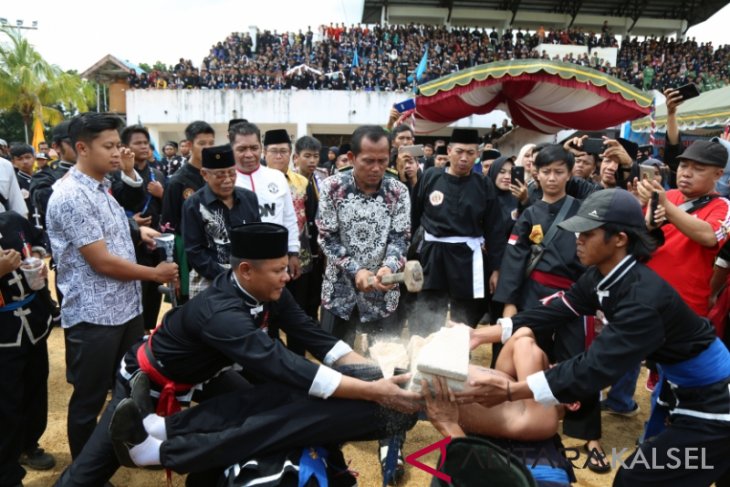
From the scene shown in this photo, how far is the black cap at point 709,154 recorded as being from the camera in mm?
2816

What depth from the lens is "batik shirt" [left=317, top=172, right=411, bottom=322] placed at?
3326mm

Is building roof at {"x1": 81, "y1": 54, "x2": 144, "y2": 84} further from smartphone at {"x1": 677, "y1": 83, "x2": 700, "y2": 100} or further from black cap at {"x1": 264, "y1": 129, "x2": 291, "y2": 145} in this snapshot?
smartphone at {"x1": 677, "y1": 83, "x2": 700, "y2": 100}

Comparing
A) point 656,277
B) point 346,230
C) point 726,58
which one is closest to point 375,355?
point 346,230

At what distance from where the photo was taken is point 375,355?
288 centimetres

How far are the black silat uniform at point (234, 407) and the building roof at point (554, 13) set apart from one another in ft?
104

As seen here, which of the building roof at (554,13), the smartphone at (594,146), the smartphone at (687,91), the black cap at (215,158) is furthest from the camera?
the building roof at (554,13)

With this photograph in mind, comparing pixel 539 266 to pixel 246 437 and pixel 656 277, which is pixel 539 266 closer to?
pixel 656 277

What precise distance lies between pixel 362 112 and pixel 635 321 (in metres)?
21.1

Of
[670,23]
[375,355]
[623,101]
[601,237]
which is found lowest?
[375,355]

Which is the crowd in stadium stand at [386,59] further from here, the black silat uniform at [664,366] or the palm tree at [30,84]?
the black silat uniform at [664,366]

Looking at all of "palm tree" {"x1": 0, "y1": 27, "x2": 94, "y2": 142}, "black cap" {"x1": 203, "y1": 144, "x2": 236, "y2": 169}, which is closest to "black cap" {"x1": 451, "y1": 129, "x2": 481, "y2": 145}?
"black cap" {"x1": 203, "y1": 144, "x2": 236, "y2": 169}

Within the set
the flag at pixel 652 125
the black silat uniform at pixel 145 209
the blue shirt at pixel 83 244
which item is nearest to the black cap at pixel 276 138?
the black silat uniform at pixel 145 209

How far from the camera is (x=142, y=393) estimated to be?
2152mm

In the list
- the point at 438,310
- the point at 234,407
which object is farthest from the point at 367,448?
the point at 234,407
